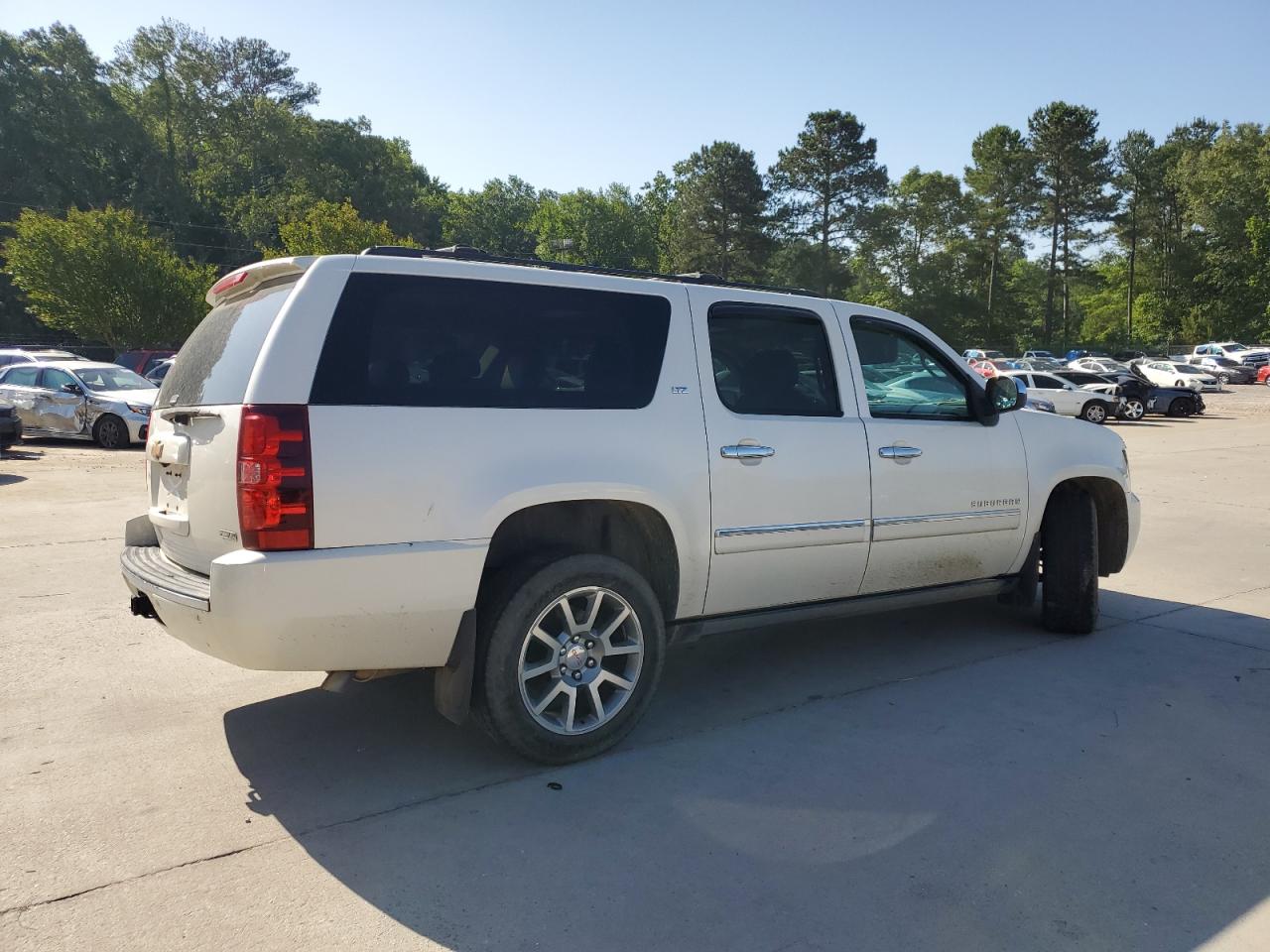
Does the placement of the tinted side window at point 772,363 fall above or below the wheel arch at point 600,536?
above

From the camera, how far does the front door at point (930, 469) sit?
15.9 feet

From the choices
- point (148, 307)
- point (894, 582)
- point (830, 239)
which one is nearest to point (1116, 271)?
point (830, 239)

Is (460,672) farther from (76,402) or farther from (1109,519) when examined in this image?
(76,402)

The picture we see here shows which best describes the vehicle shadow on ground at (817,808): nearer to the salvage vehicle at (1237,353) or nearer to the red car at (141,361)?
the red car at (141,361)

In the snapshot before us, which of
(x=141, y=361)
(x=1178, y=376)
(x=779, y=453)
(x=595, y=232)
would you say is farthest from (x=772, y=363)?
(x=595, y=232)

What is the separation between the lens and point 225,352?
149 inches

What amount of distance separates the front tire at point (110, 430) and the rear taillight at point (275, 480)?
51.8ft

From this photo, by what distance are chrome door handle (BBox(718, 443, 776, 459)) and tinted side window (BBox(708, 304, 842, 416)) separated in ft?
0.60

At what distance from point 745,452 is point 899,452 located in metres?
1.02

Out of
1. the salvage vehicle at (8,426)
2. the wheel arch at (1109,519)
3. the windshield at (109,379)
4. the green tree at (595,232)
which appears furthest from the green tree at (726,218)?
the wheel arch at (1109,519)

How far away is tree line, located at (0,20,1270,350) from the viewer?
64250 millimetres

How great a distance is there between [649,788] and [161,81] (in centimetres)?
8420

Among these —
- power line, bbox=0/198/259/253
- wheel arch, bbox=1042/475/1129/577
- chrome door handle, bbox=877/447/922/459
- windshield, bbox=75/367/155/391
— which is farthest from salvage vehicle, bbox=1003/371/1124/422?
power line, bbox=0/198/259/253

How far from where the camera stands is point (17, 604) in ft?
20.3
